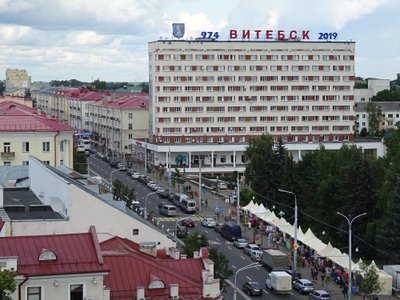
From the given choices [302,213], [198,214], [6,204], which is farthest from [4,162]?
[6,204]

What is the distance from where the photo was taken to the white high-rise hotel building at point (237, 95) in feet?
442

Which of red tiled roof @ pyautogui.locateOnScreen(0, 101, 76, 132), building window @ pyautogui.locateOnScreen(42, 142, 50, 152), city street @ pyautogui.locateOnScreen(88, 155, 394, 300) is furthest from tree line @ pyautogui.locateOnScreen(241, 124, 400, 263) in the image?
building window @ pyautogui.locateOnScreen(42, 142, 50, 152)

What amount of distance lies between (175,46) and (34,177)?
8370 centimetres

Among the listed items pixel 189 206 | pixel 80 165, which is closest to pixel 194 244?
pixel 189 206

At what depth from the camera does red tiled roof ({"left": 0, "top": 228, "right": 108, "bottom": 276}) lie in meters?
31.7

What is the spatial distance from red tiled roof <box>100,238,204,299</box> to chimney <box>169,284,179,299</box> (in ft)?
1.06

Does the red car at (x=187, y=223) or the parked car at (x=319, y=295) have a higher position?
the parked car at (x=319, y=295)

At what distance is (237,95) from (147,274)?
4091 inches

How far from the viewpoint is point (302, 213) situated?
81.4 meters

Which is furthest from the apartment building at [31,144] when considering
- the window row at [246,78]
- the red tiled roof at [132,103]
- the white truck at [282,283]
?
the red tiled roof at [132,103]

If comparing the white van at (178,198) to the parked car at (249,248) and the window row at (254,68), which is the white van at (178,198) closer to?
the parked car at (249,248)

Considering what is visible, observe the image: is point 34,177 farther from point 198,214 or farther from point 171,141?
point 171,141

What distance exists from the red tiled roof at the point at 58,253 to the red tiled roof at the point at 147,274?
5.23 ft

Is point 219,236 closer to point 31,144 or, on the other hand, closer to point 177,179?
point 31,144
